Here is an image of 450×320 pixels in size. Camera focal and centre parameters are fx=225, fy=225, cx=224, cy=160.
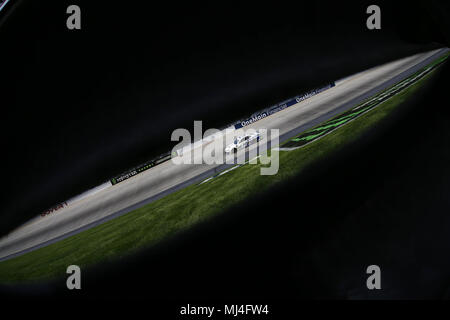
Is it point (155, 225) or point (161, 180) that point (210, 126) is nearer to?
point (155, 225)

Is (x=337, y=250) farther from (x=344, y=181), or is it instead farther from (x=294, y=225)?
(x=344, y=181)

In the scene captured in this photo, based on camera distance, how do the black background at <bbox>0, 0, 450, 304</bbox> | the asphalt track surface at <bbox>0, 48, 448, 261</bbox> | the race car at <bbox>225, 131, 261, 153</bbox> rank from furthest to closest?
the race car at <bbox>225, 131, 261, 153</bbox>, the asphalt track surface at <bbox>0, 48, 448, 261</bbox>, the black background at <bbox>0, 0, 450, 304</bbox>

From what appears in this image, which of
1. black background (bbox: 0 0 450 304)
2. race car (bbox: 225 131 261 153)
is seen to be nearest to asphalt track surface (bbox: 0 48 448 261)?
race car (bbox: 225 131 261 153)

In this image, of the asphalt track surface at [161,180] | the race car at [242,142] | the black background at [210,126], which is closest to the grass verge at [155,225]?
the black background at [210,126]

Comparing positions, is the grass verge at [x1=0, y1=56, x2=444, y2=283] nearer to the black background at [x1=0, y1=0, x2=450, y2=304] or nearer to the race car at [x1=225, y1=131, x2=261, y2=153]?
the black background at [x1=0, y1=0, x2=450, y2=304]

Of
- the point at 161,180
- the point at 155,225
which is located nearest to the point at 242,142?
the point at 161,180
